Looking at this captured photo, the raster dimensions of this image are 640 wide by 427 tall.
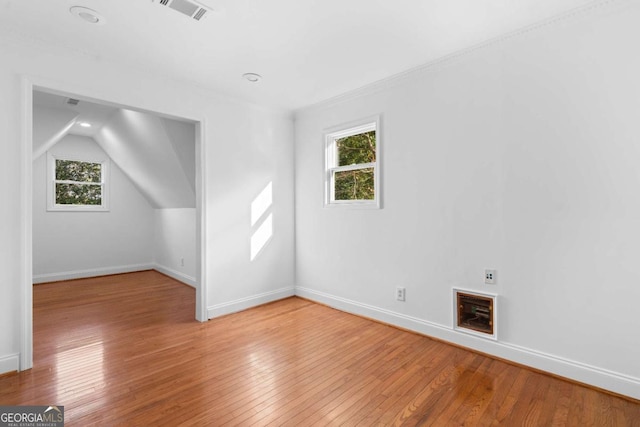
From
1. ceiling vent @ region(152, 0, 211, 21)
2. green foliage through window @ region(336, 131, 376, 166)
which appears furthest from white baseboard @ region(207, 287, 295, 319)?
ceiling vent @ region(152, 0, 211, 21)

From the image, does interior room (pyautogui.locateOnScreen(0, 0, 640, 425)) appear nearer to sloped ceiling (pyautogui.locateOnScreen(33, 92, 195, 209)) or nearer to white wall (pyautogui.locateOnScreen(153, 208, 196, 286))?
sloped ceiling (pyautogui.locateOnScreen(33, 92, 195, 209))

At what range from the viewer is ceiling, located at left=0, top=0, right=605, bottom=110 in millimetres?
2086

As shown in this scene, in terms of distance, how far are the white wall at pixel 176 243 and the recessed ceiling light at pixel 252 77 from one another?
2678 millimetres

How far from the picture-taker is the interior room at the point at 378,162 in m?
2.10

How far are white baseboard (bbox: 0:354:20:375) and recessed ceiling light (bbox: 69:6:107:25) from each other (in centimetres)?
254

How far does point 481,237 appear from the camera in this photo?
2.65 m

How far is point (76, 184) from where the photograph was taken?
5770 millimetres

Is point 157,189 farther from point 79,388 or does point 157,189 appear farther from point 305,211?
point 79,388

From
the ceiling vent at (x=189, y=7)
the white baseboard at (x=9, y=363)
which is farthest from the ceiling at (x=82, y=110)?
the white baseboard at (x=9, y=363)

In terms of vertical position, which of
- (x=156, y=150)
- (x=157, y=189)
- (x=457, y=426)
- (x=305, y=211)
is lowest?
(x=457, y=426)

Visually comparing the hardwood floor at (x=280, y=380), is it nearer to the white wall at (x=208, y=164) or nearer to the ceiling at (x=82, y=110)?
the white wall at (x=208, y=164)

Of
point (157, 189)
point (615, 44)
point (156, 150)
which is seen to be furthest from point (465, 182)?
point (157, 189)

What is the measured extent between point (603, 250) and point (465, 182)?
1043 millimetres

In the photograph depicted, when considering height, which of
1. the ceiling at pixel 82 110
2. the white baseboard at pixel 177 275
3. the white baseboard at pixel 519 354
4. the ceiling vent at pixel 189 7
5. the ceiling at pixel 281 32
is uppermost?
the ceiling at pixel 82 110
